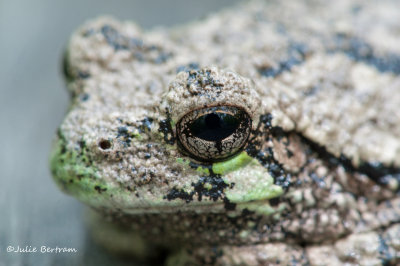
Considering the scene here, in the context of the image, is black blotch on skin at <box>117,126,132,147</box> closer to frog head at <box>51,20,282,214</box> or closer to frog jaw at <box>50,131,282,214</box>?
frog head at <box>51,20,282,214</box>

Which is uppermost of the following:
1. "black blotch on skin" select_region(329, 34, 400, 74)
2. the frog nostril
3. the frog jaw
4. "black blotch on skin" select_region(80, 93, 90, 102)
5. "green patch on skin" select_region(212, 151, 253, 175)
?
"black blotch on skin" select_region(329, 34, 400, 74)

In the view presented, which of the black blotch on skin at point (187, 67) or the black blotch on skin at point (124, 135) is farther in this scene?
the black blotch on skin at point (187, 67)

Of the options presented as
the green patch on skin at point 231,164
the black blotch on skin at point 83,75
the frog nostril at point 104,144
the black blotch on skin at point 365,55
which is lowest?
the frog nostril at point 104,144

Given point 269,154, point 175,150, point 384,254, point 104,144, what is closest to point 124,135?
point 104,144

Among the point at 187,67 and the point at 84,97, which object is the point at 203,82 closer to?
the point at 187,67

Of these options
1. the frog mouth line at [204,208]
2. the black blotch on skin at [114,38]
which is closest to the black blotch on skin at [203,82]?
the frog mouth line at [204,208]

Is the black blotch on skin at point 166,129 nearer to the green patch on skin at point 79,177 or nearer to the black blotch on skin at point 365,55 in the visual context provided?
the green patch on skin at point 79,177

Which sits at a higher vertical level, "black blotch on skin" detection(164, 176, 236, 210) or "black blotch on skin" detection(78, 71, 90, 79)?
"black blotch on skin" detection(78, 71, 90, 79)

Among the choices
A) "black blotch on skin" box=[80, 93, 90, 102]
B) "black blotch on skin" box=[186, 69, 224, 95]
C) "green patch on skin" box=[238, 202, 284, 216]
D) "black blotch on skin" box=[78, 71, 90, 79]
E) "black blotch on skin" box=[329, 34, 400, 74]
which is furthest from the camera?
"black blotch on skin" box=[329, 34, 400, 74]

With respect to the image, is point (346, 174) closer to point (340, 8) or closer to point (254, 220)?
point (254, 220)

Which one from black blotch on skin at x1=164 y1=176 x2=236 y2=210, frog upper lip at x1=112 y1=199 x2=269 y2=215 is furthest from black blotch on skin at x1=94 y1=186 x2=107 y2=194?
black blotch on skin at x1=164 y1=176 x2=236 y2=210
